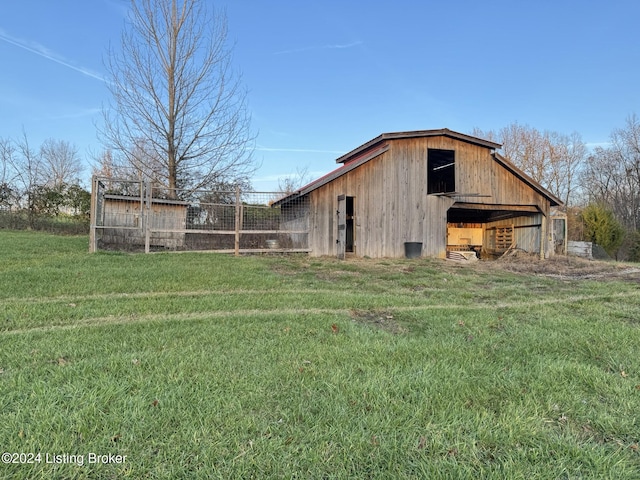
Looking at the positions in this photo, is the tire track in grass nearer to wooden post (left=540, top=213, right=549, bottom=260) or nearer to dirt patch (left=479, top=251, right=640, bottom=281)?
dirt patch (left=479, top=251, right=640, bottom=281)

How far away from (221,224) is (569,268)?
11314 mm

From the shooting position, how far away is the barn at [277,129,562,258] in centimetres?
1191

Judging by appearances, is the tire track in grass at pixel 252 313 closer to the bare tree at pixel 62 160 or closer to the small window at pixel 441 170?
the small window at pixel 441 170

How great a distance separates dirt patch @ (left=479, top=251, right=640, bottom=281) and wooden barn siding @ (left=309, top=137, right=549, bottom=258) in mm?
2250

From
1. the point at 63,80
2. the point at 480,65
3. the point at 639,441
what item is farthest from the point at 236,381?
the point at 63,80

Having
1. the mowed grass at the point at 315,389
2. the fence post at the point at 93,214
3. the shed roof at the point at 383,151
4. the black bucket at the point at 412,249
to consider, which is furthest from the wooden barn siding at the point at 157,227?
the black bucket at the point at 412,249

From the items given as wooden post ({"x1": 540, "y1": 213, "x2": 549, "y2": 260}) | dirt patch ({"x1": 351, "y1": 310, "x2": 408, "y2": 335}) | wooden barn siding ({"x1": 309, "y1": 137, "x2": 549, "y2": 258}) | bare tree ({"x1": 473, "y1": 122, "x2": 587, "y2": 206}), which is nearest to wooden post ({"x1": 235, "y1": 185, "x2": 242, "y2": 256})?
wooden barn siding ({"x1": 309, "y1": 137, "x2": 549, "y2": 258})

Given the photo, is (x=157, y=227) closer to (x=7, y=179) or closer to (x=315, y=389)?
(x=315, y=389)

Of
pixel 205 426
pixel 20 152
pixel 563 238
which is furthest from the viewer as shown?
pixel 20 152

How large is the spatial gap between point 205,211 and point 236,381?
31.3ft

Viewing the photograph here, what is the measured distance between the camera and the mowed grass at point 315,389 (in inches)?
61.1

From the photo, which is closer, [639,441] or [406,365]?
[639,441]

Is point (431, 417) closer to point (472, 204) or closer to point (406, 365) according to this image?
point (406, 365)

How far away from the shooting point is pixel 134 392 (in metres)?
2.07
